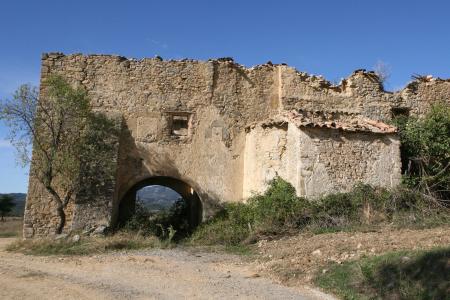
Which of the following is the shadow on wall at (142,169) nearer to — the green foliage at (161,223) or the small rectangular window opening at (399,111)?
the green foliage at (161,223)

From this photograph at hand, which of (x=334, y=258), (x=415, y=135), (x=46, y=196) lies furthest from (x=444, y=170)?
(x=46, y=196)

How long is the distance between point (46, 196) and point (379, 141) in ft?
30.3

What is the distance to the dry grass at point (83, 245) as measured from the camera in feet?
31.1

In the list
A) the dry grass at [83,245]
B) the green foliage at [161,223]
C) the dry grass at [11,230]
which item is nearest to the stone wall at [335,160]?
Answer: the green foliage at [161,223]

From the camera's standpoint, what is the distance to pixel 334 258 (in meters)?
7.42

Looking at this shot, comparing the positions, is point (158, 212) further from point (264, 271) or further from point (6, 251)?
point (264, 271)

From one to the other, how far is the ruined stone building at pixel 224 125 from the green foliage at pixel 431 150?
1161 millimetres

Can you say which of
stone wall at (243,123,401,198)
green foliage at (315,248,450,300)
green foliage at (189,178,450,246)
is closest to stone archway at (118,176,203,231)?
green foliage at (189,178,450,246)

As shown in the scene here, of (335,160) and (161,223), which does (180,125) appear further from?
(335,160)

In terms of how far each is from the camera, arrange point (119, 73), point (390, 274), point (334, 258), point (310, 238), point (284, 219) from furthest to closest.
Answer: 1. point (119, 73)
2. point (284, 219)
3. point (310, 238)
4. point (334, 258)
5. point (390, 274)

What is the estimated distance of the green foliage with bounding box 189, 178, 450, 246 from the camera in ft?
33.4

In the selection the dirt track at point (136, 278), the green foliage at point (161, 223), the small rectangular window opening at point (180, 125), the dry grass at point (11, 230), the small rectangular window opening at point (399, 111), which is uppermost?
the small rectangular window opening at point (399, 111)

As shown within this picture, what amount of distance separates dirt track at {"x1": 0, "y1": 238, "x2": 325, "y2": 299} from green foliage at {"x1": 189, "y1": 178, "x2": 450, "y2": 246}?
5.72 ft

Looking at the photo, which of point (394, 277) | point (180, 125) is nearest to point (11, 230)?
point (180, 125)
